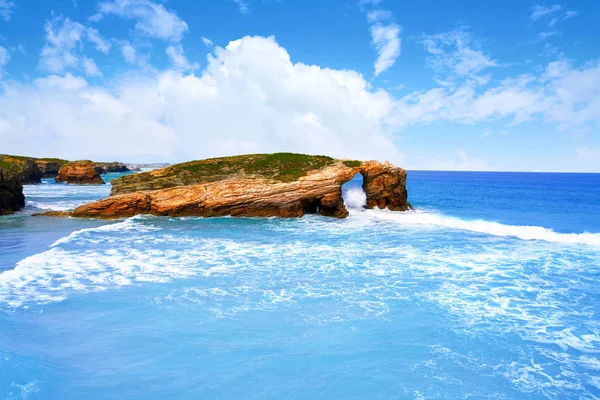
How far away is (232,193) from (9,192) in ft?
72.3

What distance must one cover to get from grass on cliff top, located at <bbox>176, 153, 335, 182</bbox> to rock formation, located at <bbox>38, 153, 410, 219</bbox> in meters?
0.10

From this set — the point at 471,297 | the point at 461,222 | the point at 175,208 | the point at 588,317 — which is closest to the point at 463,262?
the point at 471,297

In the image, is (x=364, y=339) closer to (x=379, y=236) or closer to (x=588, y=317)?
(x=588, y=317)

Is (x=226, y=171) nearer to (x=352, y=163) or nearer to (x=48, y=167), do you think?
(x=352, y=163)

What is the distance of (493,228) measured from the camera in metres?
29.4

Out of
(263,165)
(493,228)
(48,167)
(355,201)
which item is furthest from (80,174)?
(493,228)

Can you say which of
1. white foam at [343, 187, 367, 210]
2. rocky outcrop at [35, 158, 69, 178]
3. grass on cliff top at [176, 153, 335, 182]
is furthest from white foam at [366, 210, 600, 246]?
rocky outcrop at [35, 158, 69, 178]

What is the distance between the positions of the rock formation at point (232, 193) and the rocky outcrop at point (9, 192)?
7756 mm

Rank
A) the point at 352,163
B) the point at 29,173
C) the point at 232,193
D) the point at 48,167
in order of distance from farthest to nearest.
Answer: the point at 48,167 → the point at 29,173 → the point at 352,163 → the point at 232,193

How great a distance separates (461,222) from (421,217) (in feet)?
12.4

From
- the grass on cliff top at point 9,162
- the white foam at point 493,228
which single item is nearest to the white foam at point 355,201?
the white foam at point 493,228

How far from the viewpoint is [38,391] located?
7.93 metres

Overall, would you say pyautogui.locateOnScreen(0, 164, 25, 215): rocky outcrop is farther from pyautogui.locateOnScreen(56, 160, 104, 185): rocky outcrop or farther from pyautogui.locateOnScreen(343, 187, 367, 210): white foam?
pyautogui.locateOnScreen(56, 160, 104, 185): rocky outcrop

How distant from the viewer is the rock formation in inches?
1297
